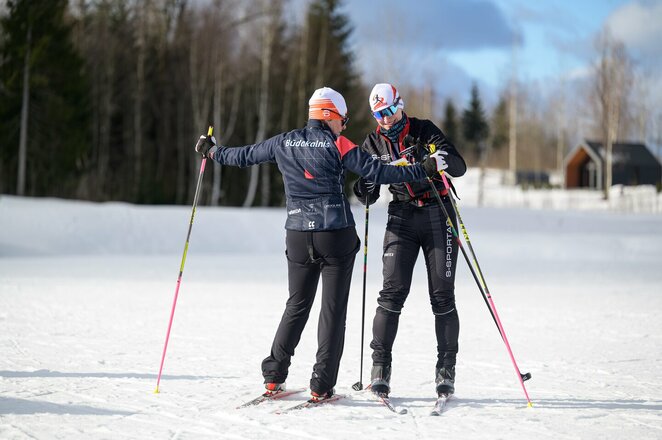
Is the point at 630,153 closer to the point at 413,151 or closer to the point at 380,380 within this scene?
the point at 413,151

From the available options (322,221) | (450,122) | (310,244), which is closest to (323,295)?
(310,244)

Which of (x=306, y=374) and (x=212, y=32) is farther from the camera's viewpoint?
(x=212, y=32)

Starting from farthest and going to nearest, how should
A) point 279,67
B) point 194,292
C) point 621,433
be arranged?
1. point 279,67
2. point 194,292
3. point 621,433

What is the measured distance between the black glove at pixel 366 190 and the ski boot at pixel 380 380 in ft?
3.58

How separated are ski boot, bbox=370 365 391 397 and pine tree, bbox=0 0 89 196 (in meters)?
21.3

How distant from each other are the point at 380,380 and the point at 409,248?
87cm

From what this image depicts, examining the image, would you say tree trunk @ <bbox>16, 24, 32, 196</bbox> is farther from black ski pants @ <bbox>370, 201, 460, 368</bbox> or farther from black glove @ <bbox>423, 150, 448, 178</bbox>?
black glove @ <bbox>423, 150, 448, 178</bbox>

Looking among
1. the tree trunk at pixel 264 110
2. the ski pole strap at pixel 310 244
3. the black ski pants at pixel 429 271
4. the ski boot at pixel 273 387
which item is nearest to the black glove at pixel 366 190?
the black ski pants at pixel 429 271

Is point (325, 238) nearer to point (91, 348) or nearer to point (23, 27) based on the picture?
point (91, 348)

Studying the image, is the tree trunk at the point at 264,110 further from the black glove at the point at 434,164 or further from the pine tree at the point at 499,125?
the pine tree at the point at 499,125

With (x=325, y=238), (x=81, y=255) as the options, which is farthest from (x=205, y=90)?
(x=325, y=238)

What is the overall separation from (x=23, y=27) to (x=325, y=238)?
22.2m

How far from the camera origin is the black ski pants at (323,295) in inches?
166

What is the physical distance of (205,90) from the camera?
2877 cm
